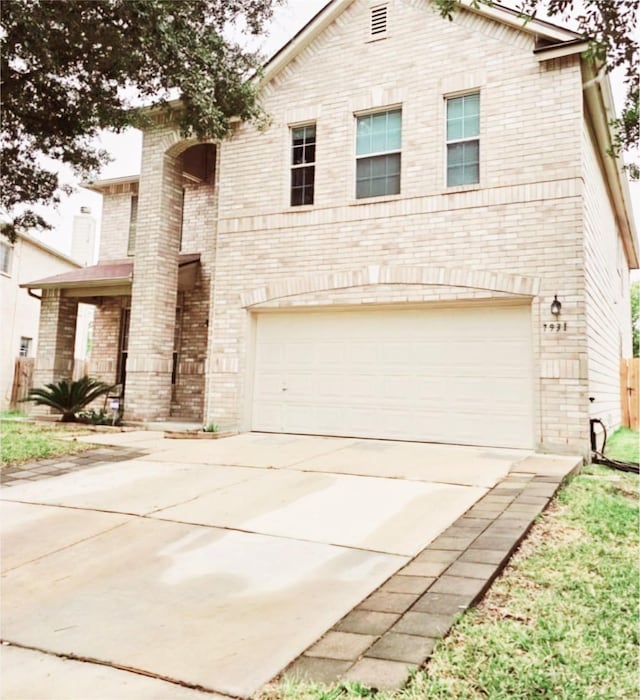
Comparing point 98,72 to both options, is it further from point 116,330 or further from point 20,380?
point 20,380

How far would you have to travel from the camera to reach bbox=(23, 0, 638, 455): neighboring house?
8633mm

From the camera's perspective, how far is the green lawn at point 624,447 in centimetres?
926

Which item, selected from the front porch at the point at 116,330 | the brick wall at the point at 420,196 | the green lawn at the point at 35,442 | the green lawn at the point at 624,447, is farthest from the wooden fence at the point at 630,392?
the green lawn at the point at 35,442

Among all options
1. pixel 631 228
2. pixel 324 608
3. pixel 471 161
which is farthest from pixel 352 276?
pixel 631 228

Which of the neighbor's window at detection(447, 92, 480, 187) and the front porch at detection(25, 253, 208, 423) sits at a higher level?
the neighbor's window at detection(447, 92, 480, 187)

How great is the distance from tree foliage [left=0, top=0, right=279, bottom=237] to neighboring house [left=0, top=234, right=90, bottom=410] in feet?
45.3

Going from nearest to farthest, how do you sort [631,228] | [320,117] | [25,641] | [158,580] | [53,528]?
[25,641], [158,580], [53,528], [320,117], [631,228]

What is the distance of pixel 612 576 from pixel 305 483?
10.1 ft

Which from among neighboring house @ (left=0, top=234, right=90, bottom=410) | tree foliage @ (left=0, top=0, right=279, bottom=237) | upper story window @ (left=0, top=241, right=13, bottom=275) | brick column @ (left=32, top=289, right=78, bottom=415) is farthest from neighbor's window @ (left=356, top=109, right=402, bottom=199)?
upper story window @ (left=0, top=241, right=13, bottom=275)

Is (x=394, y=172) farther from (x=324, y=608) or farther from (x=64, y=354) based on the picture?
(x=64, y=354)

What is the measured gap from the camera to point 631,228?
16078 mm

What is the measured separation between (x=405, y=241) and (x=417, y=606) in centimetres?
732

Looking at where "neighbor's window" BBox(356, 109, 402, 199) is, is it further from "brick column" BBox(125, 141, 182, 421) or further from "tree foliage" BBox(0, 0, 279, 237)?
"brick column" BBox(125, 141, 182, 421)

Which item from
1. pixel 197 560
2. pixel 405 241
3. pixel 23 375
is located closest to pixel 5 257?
pixel 23 375
